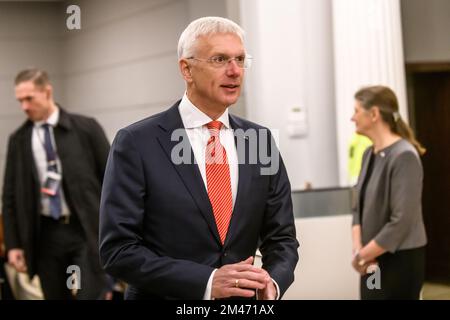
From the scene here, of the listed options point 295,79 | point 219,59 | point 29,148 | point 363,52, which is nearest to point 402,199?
point 295,79

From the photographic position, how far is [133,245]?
1.37 meters

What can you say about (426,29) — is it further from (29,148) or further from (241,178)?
(29,148)

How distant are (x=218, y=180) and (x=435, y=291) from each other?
1.09 metres

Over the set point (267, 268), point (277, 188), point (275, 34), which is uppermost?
point (275, 34)

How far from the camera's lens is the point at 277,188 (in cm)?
151

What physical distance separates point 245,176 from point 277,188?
0.28 feet

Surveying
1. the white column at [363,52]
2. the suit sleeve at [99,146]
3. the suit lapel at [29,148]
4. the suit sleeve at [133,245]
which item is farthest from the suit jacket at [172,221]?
the suit lapel at [29,148]

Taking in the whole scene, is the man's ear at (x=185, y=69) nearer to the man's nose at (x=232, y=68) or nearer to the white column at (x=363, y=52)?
the man's nose at (x=232, y=68)

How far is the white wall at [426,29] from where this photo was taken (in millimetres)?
2463

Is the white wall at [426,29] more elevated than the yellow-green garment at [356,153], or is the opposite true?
the white wall at [426,29]

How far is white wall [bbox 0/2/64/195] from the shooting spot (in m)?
2.34
